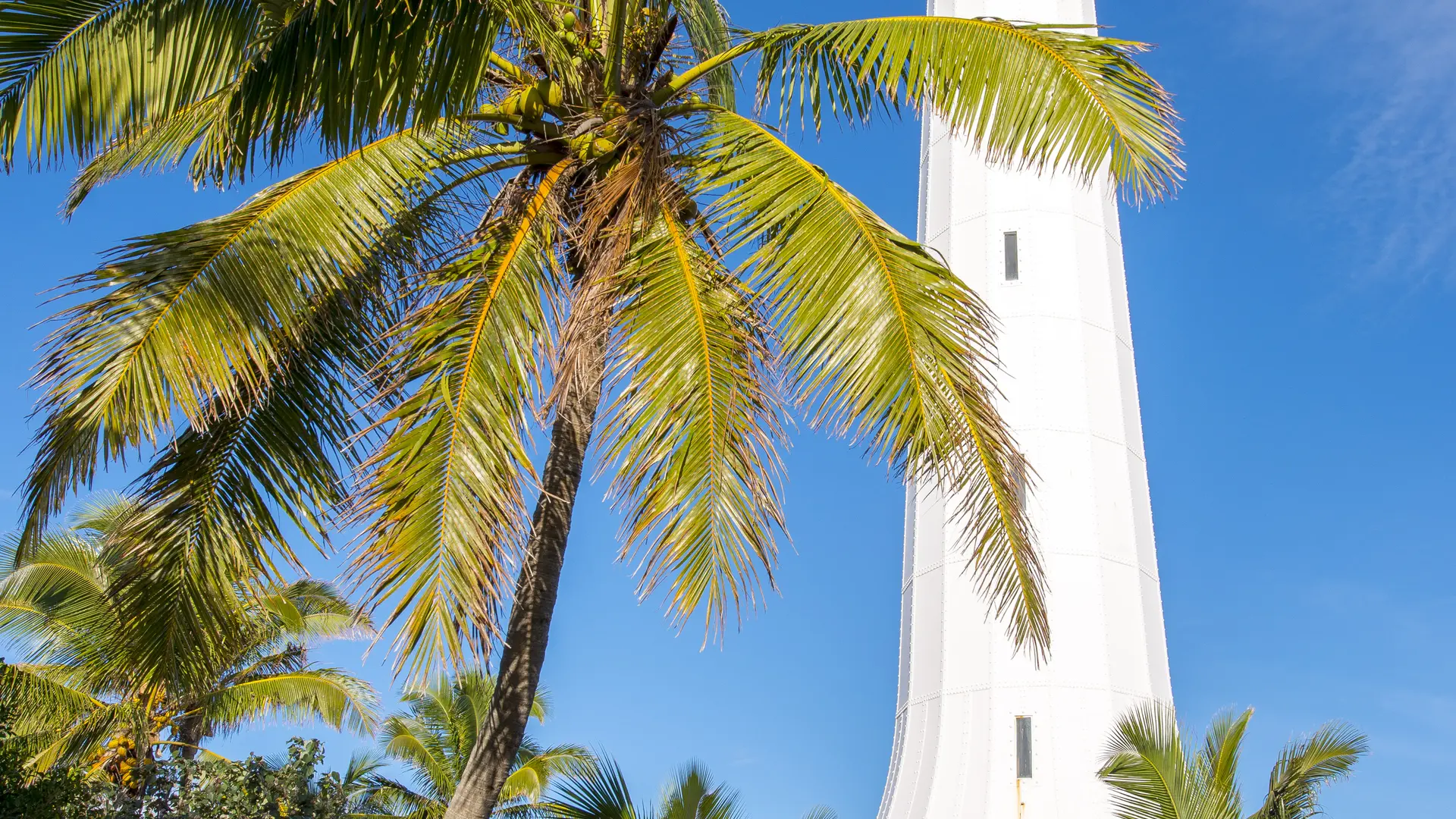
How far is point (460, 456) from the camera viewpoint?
5.79 metres

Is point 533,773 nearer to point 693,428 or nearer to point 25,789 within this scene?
point 25,789

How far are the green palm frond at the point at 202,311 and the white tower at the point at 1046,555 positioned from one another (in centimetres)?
1056

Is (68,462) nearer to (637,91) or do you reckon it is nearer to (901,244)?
(637,91)

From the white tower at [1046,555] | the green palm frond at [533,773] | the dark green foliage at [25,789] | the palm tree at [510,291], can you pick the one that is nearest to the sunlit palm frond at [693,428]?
the palm tree at [510,291]

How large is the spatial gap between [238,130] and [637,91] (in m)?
2.03

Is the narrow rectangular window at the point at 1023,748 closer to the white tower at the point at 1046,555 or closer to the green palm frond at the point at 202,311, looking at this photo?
the white tower at the point at 1046,555

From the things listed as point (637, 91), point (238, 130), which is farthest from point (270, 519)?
point (637, 91)

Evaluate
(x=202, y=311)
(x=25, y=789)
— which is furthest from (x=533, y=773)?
(x=202, y=311)

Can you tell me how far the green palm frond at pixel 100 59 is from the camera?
607cm

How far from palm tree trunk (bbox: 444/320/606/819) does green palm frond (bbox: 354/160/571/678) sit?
468mm

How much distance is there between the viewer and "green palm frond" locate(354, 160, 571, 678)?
5508 millimetres

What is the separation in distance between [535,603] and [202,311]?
88.7 inches

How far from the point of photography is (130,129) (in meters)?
7.21

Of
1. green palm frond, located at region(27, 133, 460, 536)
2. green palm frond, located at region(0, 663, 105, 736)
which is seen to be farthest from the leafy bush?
green palm frond, located at region(27, 133, 460, 536)
